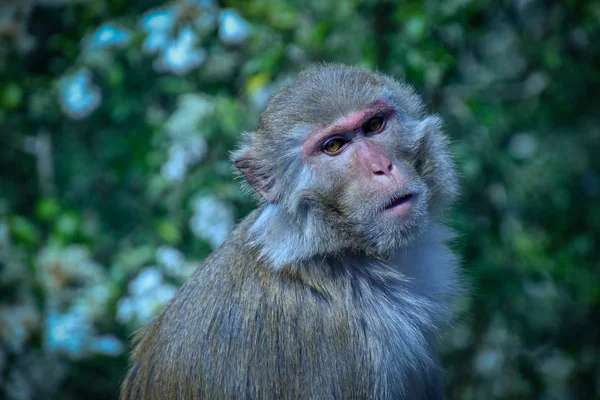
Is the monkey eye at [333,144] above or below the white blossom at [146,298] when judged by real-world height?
above

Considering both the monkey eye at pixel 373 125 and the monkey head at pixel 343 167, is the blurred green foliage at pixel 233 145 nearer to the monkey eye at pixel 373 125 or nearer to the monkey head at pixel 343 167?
the monkey head at pixel 343 167

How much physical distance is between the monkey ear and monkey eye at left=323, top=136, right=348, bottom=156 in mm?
315

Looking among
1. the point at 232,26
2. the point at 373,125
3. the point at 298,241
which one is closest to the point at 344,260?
the point at 298,241

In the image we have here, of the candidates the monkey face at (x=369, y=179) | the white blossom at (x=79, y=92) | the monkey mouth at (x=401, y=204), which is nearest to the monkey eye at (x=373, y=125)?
the monkey face at (x=369, y=179)

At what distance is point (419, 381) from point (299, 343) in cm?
62

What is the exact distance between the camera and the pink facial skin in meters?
3.31

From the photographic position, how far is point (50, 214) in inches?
230

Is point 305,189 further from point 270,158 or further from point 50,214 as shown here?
point 50,214

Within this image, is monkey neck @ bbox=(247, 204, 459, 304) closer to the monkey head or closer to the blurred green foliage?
the monkey head

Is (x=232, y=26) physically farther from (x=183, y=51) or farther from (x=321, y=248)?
(x=321, y=248)

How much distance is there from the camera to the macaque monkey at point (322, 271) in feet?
10.4

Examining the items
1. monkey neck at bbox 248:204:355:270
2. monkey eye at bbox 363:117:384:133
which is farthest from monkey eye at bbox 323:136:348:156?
monkey neck at bbox 248:204:355:270

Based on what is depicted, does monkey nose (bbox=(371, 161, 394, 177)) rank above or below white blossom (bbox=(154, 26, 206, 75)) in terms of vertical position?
below

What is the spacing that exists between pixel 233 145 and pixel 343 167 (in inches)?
84.6
